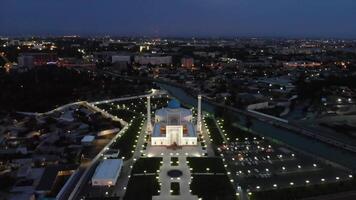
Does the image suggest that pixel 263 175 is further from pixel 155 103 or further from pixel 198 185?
pixel 155 103

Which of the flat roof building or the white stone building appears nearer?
the flat roof building

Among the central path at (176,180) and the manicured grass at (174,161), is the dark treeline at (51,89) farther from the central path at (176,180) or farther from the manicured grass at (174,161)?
the central path at (176,180)

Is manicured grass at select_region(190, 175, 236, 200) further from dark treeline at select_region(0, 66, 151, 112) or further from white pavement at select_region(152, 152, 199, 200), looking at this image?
dark treeline at select_region(0, 66, 151, 112)

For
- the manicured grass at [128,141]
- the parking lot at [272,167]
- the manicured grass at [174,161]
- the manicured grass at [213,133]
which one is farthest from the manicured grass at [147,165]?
the manicured grass at [213,133]

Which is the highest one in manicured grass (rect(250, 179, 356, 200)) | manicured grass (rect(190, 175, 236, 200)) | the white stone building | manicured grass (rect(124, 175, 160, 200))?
the white stone building

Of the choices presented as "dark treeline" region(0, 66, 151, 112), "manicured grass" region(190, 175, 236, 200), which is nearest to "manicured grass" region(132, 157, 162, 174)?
"manicured grass" region(190, 175, 236, 200)
